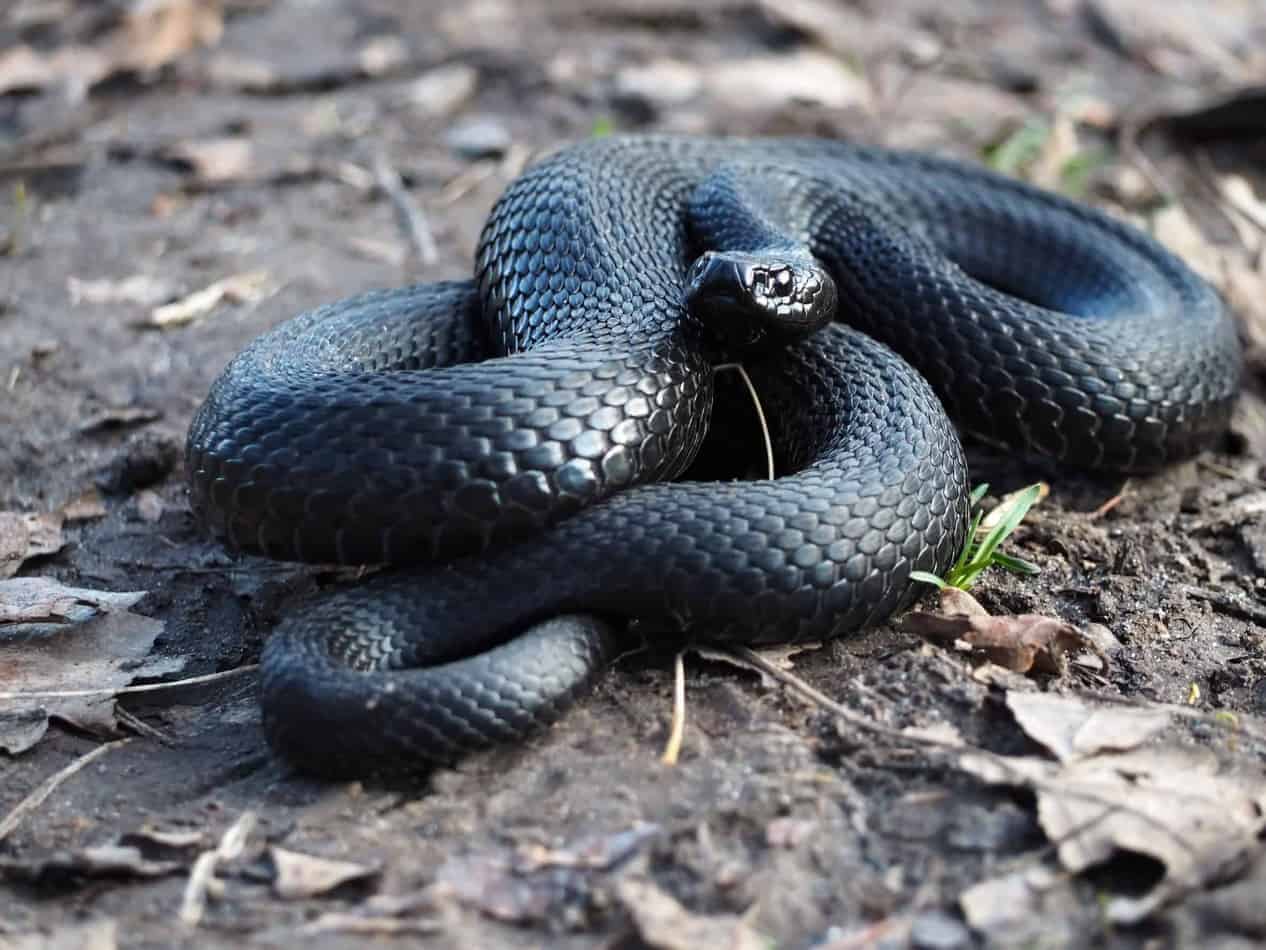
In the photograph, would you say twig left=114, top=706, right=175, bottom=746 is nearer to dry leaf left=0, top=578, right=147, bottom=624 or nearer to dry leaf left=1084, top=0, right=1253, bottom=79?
dry leaf left=0, top=578, right=147, bottom=624

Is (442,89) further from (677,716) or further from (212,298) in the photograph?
(677,716)

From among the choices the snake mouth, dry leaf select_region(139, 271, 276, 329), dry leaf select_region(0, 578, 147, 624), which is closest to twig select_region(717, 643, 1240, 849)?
the snake mouth

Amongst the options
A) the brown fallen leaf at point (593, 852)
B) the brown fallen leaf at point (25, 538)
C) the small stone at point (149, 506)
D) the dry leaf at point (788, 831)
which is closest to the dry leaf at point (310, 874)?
the brown fallen leaf at point (593, 852)

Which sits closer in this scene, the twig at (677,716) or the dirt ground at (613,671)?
the dirt ground at (613,671)

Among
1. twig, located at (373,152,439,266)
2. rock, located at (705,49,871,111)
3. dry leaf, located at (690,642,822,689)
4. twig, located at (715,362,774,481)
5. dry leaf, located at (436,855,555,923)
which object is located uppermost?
rock, located at (705,49,871,111)

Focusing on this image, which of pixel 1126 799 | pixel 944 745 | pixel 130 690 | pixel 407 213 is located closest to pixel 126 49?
pixel 407 213

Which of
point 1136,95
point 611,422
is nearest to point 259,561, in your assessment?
Answer: point 611,422

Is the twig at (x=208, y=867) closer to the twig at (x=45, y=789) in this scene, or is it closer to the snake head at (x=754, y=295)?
the twig at (x=45, y=789)

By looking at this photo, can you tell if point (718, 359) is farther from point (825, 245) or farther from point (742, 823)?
point (742, 823)
